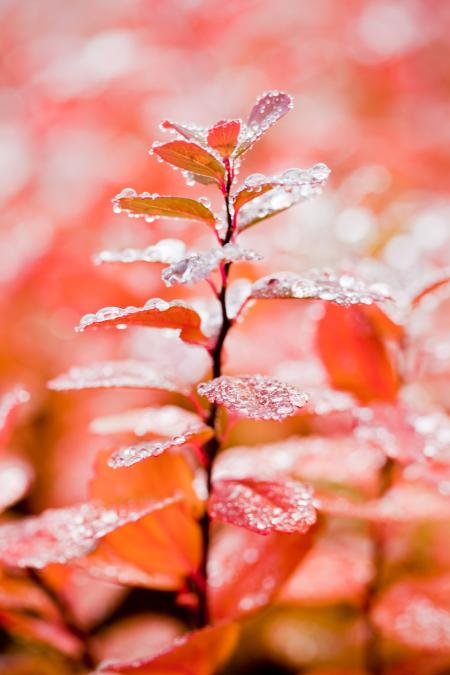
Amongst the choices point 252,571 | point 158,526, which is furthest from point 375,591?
point 158,526

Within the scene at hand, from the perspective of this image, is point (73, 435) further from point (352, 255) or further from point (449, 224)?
point (449, 224)

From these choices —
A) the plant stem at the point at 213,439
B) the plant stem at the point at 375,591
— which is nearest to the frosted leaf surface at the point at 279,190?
the plant stem at the point at 213,439

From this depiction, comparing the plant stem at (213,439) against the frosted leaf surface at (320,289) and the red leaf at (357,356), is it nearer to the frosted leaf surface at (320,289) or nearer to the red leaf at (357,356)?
the frosted leaf surface at (320,289)

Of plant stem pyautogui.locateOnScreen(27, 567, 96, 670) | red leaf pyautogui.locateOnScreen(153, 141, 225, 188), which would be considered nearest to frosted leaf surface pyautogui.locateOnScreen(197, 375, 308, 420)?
red leaf pyautogui.locateOnScreen(153, 141, 225, 188)

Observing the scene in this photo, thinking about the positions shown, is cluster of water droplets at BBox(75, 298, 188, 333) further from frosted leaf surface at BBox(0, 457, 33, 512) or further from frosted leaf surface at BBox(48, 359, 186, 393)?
frosted leaf surface at BBox(0, 457, 33, 512)

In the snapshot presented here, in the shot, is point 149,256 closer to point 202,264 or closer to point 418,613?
point 202,264

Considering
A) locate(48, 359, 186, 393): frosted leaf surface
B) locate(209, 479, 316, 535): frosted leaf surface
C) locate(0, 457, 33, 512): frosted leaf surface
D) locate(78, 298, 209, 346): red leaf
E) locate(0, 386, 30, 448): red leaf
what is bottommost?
locate(0, 457, 33, 512): frosted leaf surface
